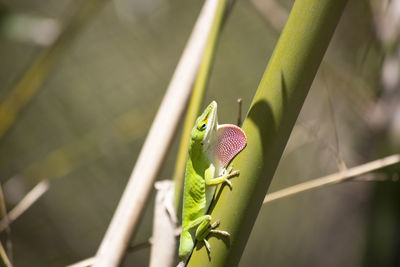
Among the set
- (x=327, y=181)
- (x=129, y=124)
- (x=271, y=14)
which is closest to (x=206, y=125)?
(x=327, y=181)

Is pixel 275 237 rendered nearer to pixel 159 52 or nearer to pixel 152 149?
pixel 159 52

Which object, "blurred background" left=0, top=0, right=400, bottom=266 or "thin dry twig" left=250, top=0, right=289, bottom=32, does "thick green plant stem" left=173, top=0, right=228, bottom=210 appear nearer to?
"thin dry twig" left=250, top=0, right=289, bottom=32

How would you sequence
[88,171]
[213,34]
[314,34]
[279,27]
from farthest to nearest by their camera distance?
1. [88,171]
2. [279,27]
3. [213,34]
4. [314,34]

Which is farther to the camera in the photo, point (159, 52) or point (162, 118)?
point (159, 52)

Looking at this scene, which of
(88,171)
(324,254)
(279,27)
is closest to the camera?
(279,27)

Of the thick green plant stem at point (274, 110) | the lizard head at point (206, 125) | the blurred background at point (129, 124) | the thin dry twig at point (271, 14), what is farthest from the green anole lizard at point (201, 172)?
the blurred background at point (129, 124)

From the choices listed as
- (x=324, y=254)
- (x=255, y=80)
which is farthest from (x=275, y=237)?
(x=255, y=80)
